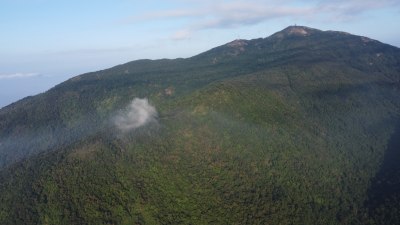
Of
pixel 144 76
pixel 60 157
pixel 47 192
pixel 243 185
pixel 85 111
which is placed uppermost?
pixel 144 76

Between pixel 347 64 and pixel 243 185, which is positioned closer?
pixel 243 185

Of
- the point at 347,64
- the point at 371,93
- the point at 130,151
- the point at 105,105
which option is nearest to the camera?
the point at 130,151

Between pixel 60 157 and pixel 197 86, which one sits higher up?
pixel 197 86

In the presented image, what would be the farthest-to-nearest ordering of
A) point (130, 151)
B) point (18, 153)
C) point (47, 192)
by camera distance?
point (18, 153) → point (130, 151) → point (47, 192)

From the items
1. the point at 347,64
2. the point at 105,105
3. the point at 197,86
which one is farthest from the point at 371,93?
the point at 105,105

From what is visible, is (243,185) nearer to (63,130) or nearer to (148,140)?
(148,140)

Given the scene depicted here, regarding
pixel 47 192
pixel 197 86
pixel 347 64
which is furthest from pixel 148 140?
pixel 347 64
